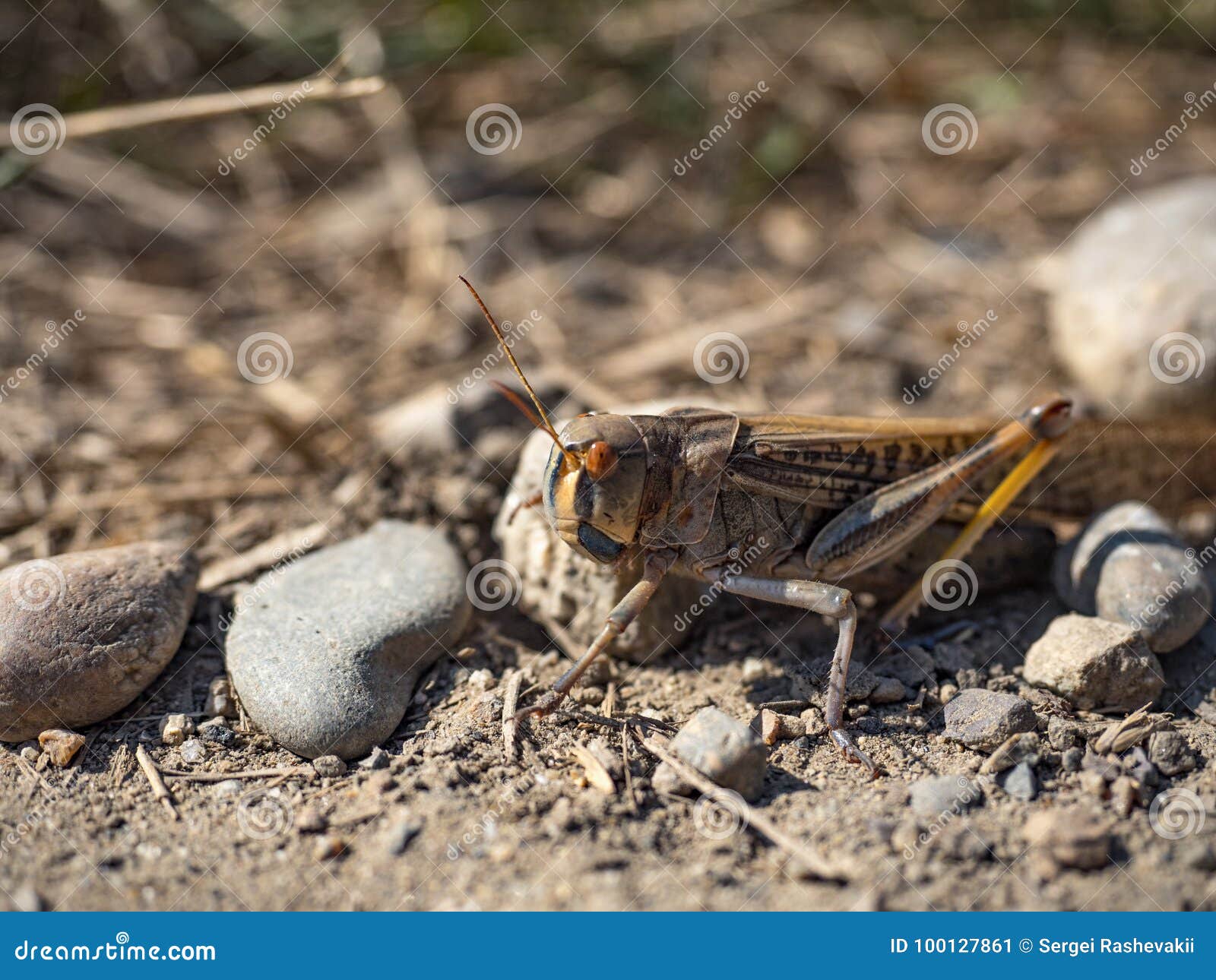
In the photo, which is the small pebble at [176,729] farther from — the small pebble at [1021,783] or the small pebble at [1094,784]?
the small pebble at [1094,784]

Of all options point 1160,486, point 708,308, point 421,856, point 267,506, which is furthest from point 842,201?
point 421,856

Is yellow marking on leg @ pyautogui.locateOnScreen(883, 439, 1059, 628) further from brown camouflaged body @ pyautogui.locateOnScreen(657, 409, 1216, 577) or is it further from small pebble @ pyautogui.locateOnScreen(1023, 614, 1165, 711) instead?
small pebble @ pyautogui.locateOnScreen(1023, 614, 1165, 711)

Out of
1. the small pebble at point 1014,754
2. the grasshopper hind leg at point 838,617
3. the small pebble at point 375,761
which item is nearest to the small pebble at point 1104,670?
the small pebble at point 1014,754

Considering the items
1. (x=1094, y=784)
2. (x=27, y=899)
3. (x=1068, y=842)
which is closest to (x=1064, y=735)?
(x=1094, y=784)

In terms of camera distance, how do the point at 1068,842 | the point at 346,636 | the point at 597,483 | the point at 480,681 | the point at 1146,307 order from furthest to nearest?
the point at 1146,307, the point at 480,681, the point at 346,636, the point at 597,483, the point at 1068,842

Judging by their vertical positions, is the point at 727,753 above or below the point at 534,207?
below

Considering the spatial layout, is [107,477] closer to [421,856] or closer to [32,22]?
[421,856]

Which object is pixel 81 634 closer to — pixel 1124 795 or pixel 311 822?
pixel 311 822

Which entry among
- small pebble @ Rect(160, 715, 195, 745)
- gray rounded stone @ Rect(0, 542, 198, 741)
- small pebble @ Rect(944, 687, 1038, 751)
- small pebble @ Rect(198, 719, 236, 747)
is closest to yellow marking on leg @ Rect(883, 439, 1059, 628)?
small pebble @ Rect(944, 687, 1038, 751)
